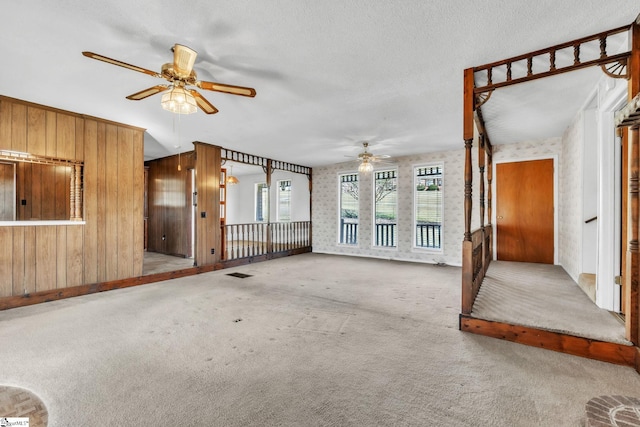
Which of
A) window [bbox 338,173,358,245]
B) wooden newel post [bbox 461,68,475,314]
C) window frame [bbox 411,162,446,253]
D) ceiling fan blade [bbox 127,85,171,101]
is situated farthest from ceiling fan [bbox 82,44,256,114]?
window [bbox 338,173,358,245]

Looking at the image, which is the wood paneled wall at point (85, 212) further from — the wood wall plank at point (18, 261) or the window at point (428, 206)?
the window at point (428, 206)

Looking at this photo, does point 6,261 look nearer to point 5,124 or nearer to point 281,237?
point 5,124

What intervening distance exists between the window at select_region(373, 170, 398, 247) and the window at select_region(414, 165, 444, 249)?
1.77 ft

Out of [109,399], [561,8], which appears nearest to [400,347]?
[109,399]

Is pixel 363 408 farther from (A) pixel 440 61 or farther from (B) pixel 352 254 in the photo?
(B) pixel 352 254

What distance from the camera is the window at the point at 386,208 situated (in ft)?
23.7

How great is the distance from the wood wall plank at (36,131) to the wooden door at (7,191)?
0.73 meters

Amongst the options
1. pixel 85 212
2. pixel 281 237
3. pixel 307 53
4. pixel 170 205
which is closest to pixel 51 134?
pixel 85 212

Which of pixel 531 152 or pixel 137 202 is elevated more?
pixel 531 152

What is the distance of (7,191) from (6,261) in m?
1.27

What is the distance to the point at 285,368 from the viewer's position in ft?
6.84

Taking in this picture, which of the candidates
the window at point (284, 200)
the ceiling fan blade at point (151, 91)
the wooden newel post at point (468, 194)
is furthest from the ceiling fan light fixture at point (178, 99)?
the window at point (284, 200)

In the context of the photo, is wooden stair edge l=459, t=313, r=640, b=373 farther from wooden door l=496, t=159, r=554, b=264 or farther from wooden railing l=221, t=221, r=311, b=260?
wooden railing l=221, t=221, r=311, b=260

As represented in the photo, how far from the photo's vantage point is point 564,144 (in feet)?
16.8
